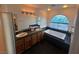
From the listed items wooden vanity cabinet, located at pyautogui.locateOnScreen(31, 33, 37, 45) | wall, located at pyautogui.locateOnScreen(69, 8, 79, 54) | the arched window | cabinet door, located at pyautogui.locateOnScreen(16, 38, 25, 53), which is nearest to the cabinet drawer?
cabinet door, located at pyautogui.locateOnScreen(16, 38, 25, 53)

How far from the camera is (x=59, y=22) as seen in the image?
2.87ft

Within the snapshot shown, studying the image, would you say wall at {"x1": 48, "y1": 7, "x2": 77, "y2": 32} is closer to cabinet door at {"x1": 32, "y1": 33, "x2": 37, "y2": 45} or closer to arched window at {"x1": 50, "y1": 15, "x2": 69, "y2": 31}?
arched window at {"x1": 50, "y1": 15, "x2": 69, "y2": 31}

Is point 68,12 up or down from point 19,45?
up

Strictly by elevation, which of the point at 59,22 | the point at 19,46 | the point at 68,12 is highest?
the point at 68,12

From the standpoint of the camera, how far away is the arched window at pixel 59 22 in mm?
829

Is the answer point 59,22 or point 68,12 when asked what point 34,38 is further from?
point 68,12

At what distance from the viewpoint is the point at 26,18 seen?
874 millimetres

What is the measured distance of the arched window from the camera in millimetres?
829

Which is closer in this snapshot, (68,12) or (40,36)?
(68,12)

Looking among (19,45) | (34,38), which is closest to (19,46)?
(19,45)

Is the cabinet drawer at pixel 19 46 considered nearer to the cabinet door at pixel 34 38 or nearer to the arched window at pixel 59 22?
the cabinet door at pixel 34 38

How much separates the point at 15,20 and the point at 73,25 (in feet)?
1.90

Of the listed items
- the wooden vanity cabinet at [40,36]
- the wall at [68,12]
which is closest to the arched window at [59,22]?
the wall at [68,12]
